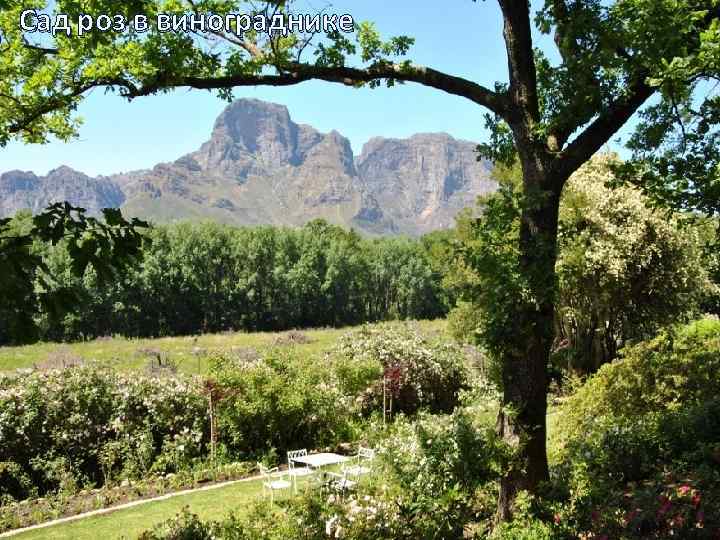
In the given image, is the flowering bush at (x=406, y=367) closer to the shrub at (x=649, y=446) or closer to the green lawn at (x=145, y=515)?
the shrub at (x=649, y=446)

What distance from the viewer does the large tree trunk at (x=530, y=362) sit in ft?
16.8

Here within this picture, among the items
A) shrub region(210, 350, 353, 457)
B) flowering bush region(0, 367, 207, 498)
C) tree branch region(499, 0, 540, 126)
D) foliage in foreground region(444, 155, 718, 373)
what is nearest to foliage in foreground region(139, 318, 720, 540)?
tree branch region(499, 0, 540, 126)

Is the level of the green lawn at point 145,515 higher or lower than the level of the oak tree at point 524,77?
lower

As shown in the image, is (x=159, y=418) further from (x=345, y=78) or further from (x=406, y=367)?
(x=345, y=78)

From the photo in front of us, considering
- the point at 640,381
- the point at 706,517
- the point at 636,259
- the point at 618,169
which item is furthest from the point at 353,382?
the point at 706,517

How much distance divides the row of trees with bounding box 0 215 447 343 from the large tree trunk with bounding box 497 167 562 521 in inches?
1568

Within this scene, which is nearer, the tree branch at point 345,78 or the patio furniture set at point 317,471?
the tree branch at point 345,78

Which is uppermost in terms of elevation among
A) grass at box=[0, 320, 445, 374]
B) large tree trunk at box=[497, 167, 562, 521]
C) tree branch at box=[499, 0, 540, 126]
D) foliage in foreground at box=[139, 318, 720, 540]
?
tree branch at box=[499, 0, 540, 126]

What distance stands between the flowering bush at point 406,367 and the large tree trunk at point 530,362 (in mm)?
8935

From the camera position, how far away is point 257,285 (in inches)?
2180

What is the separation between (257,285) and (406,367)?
1628 inches

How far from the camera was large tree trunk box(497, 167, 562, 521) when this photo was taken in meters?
5.11

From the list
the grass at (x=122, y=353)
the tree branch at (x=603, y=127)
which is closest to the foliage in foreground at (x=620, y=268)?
the tree branch at (x=603, y=127)

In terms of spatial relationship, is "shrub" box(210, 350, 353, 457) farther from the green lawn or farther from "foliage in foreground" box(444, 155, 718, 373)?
"foliage in foreground" box(444, 155, 718, 373)
